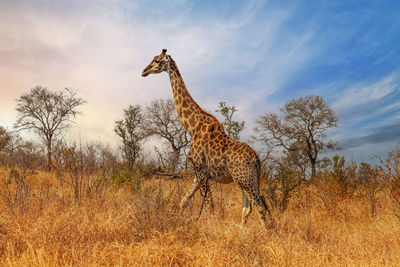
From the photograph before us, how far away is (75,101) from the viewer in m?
29.3

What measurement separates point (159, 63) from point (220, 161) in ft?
9.15

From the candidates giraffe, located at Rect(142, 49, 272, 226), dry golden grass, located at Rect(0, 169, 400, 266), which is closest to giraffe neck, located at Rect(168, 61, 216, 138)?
giraffe, located at Rect(142, 49, 272, 226)

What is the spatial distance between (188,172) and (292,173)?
473cm

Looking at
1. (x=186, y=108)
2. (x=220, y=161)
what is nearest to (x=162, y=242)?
(x=220, y=161)

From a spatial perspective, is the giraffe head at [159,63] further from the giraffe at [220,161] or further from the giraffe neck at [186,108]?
the giraffe at [220,161]

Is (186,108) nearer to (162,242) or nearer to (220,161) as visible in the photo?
(220,161)

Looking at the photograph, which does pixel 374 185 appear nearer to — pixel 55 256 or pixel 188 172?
pixel 188 172

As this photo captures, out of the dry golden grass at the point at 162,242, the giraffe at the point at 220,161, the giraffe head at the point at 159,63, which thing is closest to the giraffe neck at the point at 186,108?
the giraffe at the point at 220,161

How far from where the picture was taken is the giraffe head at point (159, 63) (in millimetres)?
6664

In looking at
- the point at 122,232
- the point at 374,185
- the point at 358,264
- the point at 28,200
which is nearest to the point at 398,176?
the point at 374,185

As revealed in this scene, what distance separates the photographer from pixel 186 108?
21.0ft

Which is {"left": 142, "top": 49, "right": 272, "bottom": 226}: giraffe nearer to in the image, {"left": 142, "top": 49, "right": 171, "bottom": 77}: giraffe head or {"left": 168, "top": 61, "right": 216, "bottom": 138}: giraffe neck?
{"left": 168, "top": 61, "right": 216, "bottom": 138}: giraffe neck

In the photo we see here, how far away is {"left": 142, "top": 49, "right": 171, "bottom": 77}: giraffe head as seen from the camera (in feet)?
21.9

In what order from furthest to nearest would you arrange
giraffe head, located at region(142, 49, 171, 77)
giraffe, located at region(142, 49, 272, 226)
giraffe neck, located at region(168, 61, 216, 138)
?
1. giraffe head, located at region(142, 49, 171, 77)
2. giraffe neck, located at region(168, 61, 216, 138)
3. giraffe, located at region(142, 49, 272, 226)
